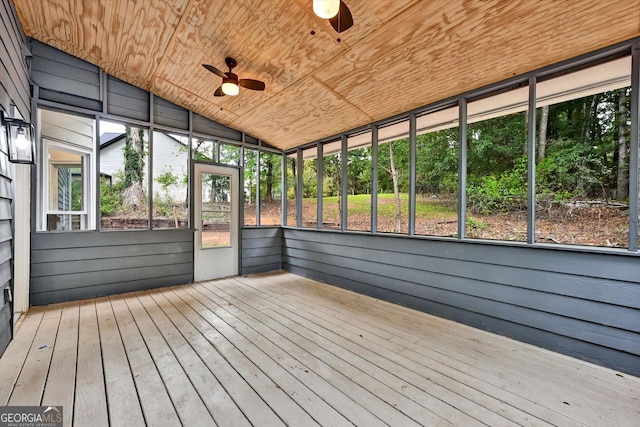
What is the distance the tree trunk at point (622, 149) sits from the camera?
7.29ft

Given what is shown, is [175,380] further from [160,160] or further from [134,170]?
[134,170]

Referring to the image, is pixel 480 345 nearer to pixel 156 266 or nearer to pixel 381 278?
pixel 381 278

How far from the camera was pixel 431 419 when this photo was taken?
5.20 ft

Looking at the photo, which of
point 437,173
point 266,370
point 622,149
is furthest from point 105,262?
point 622,149

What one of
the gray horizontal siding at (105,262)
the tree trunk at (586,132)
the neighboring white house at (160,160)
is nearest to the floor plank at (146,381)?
the gray horizontal siding at (105,262)

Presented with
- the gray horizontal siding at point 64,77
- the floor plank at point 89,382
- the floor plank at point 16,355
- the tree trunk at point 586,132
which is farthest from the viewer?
the gray horizontal siding at point 64,77

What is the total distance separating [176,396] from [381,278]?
2.74 metres

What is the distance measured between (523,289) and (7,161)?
4.78 meters

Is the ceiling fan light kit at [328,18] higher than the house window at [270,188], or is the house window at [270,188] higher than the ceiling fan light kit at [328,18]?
the ceiling fan light kit at [328,18]

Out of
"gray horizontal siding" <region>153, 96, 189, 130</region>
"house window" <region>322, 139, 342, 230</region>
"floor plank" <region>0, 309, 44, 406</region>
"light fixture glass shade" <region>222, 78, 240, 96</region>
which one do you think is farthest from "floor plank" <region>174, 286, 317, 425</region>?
"gray horizontal siding" <region>153, 96, 189, 130</region>

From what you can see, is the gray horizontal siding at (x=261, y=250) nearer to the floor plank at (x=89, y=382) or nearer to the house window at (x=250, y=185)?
the house window at (x=250, y=185)

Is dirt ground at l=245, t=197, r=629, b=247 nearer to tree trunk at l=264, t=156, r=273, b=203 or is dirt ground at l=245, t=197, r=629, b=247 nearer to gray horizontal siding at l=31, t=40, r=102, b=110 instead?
tree trunk at l=264, t=156, r=273, b=203

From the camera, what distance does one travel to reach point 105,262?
3873 mm

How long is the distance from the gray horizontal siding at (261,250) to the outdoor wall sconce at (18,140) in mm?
3140
